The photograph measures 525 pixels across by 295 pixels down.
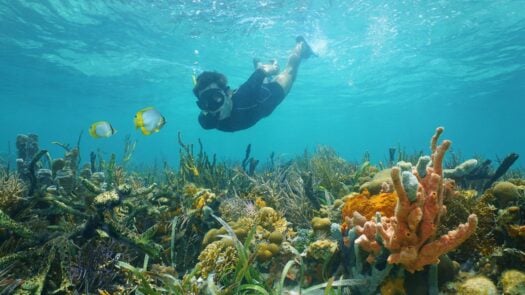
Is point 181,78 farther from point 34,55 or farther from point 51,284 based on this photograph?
point 51,284

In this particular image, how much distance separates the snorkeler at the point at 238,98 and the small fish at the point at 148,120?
134 cm

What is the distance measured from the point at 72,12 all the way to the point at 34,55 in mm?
9231

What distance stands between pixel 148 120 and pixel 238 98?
10.7 ft

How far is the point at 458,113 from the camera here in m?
57.4

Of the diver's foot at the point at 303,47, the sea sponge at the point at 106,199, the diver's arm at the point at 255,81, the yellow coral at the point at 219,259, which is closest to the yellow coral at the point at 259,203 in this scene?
the yellow coral at the point at 219,259

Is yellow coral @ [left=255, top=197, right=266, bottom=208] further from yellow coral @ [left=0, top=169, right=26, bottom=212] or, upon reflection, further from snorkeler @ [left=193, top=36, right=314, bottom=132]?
yellow coral @ [left=0, top=169, right=26, bottom=212]

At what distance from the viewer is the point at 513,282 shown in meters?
2.63

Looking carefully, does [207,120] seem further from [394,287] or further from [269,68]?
[394,287]

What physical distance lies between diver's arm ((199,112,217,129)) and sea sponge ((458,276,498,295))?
5836 millimetres

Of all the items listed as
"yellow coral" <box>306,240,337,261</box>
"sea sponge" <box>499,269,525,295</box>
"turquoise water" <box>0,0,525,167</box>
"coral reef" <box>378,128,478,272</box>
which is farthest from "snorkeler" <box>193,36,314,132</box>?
"sea sponge" <box>499,269,525,295</box>

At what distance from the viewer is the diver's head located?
682 cm

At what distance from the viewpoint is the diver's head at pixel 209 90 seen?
6824 mm

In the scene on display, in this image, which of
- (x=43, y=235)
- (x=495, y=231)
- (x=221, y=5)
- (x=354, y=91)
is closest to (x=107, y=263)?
(x=43, y=235)

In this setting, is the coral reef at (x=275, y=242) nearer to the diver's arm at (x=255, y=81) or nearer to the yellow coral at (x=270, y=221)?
the yellow coral at (x=270, y=221)
